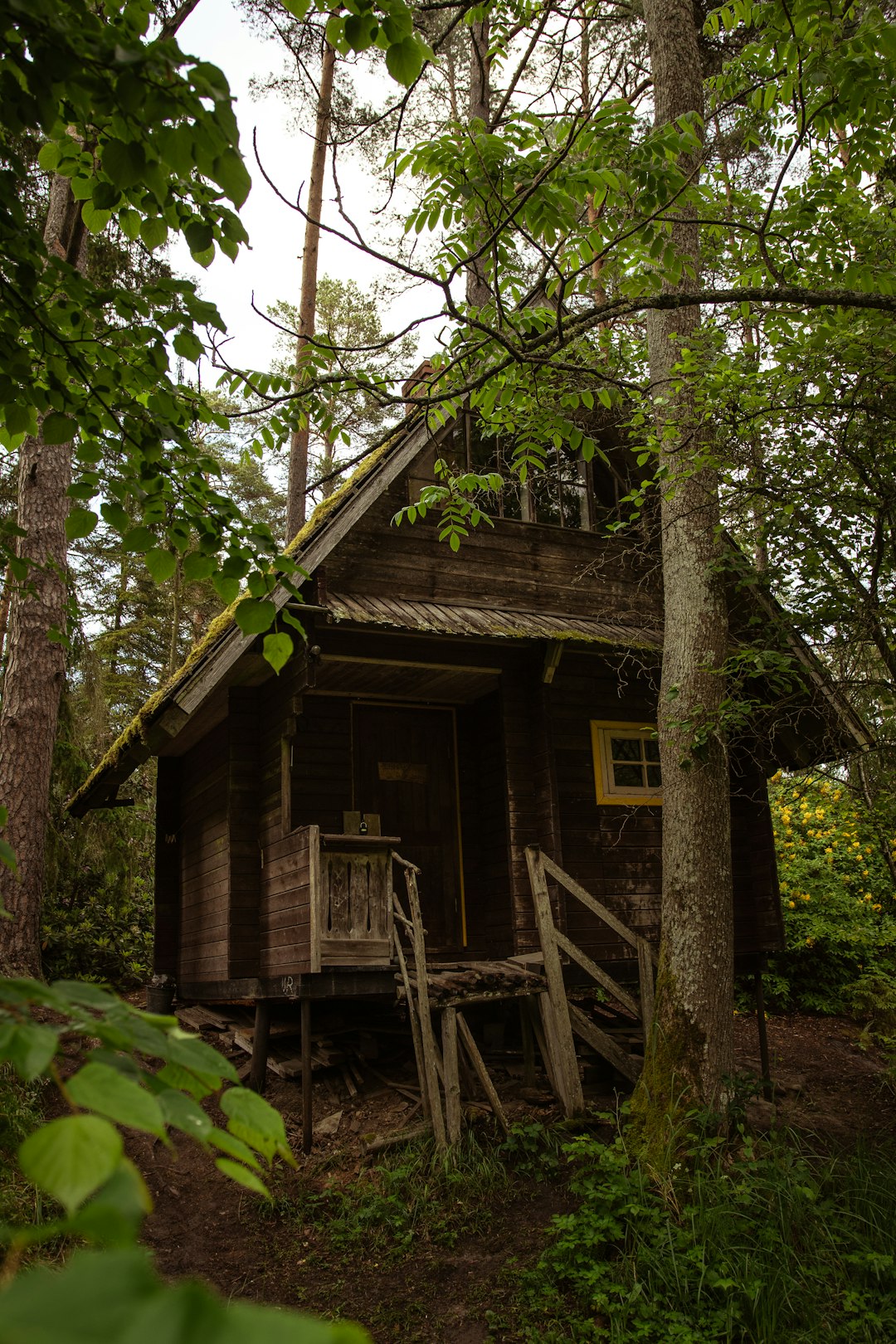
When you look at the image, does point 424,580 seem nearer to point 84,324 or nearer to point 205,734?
point 205,734

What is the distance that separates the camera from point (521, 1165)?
23.9ft

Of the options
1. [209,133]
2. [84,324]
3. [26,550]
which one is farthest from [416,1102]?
[209,133]

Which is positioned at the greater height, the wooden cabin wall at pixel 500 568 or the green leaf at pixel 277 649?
the wooden cabin wall at pixel 500 568

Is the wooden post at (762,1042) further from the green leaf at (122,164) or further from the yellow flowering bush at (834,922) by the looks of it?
the green leaf at (122,164)

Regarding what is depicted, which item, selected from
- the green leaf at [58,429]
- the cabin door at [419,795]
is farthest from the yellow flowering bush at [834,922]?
the green leaf at [58,429]

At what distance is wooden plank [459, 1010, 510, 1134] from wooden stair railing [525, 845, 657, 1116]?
1.67 feet

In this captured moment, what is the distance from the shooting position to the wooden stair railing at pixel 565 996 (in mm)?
7996

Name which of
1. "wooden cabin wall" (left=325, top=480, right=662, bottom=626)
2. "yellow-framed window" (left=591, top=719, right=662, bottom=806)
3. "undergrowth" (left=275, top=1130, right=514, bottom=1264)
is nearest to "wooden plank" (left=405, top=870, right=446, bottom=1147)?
"undergrowth" (left=275, top=1130, right=514, bottom=1264)

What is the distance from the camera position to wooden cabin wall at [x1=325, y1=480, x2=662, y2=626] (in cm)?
1007

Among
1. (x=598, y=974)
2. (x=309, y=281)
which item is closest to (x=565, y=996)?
(x=598, y=974)

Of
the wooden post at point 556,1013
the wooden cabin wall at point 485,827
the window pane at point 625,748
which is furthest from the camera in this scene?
the window pane at point 625,748

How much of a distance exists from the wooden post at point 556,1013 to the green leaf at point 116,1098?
731 centimetres

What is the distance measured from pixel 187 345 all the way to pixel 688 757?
5.20m

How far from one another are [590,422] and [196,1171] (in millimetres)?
9197
